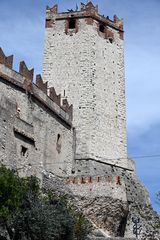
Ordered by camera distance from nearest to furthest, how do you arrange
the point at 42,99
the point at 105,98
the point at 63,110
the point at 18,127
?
the point at 18,127 → the point at 42,99 → the point at 63,110 → the point at 105,98

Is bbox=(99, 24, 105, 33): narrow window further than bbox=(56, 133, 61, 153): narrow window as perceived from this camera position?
Yes

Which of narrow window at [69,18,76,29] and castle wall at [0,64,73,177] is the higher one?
narrow window at [69,18,76,29]

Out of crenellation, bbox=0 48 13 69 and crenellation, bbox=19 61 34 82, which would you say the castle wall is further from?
crenellation, bbox=19 61 34 82

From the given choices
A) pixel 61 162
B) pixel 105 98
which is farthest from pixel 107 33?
pixel 61 162

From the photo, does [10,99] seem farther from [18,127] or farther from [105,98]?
[105,98]

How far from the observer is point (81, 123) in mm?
32781

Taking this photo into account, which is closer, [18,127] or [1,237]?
[1,237]

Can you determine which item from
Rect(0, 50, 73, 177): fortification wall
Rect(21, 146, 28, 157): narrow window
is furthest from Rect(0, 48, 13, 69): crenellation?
Rect(21, 146, 28, 157): narrow window

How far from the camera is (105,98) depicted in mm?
33969

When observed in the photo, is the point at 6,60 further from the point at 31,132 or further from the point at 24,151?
the point at 24,151

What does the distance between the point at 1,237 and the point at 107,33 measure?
21182 millimetres

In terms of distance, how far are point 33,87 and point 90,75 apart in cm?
590

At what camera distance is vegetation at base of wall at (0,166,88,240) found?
17.4 metres

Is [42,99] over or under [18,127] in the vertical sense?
over
